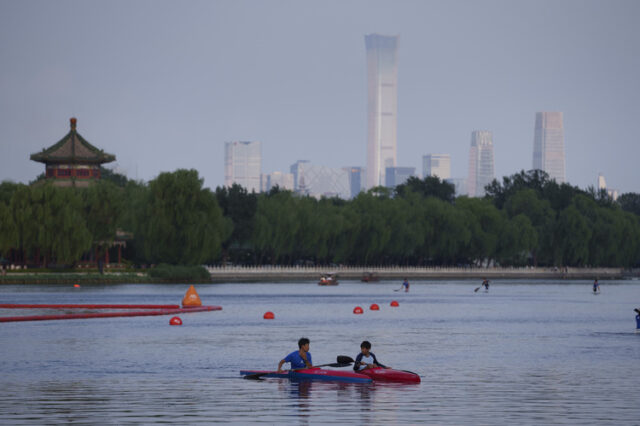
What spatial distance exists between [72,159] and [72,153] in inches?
42.3

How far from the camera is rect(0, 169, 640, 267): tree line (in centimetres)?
10131

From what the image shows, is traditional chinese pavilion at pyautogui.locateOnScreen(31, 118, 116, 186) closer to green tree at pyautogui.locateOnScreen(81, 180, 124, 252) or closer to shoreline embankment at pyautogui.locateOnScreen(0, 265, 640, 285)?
shoreline embankment at pyautogui.locateOnScreen(0, 265, 640, 285)

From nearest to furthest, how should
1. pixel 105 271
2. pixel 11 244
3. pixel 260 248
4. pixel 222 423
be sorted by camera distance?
pixel 222 423, pixel 11 244, pixel 105 271, pixel 260 248

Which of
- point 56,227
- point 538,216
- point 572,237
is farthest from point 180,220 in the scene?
point 538,216

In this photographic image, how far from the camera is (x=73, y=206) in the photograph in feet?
338

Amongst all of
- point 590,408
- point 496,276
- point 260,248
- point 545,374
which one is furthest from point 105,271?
point 590,408

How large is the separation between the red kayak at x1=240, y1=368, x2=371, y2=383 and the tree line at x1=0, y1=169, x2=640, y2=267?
72.3 meters

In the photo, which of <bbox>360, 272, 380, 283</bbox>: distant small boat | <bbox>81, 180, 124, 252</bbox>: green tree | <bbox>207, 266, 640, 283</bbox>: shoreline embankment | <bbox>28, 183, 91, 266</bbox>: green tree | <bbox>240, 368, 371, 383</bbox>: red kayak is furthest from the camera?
<bbox>207, 266, 640, 283</bbox>: shoreline embankment

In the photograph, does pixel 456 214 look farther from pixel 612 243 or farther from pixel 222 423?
pixel 222 423

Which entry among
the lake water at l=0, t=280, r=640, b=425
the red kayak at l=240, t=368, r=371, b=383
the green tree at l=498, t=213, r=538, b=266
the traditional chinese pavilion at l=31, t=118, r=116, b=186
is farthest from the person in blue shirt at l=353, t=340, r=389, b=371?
the green tree at l=498, t=213, r=538, b=266

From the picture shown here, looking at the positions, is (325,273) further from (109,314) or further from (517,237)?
(109,314)

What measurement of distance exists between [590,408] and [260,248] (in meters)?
108

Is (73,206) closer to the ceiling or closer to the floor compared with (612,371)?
closer to the ceiling

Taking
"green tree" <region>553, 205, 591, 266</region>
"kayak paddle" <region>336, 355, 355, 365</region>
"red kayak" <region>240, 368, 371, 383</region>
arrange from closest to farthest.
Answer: "red kayak" <region>240, 368, 371, 383</region>
"kayak paddle" <region>336, 355, 355, 365</region>
"green tree" <region>553, 205, 591, 266</region>
